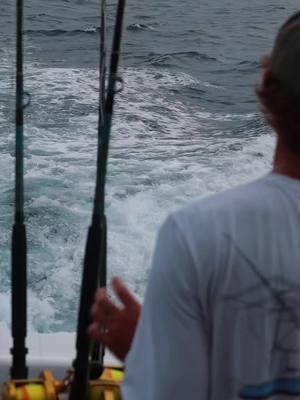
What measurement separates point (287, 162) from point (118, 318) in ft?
0.86

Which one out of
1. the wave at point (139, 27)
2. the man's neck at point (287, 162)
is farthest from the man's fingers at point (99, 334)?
the wave at point (139, 27)

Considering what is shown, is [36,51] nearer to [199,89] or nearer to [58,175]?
[199,89]

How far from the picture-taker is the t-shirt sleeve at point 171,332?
3.01 ft

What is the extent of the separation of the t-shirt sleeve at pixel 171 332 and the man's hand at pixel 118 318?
7 cm

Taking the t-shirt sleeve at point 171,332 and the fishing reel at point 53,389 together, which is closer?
the t-shirt sleeve at point 171,332

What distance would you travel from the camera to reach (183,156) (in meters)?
6.11

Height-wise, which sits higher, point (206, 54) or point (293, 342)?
point (293, 342)

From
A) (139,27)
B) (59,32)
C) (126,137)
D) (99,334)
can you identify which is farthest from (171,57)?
(99,334)

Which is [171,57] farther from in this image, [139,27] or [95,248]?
[95,248]

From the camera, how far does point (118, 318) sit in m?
1.03

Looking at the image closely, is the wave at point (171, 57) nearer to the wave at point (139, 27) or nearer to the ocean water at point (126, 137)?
the ocean water at point (126, 137)

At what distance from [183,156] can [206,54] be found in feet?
14.3

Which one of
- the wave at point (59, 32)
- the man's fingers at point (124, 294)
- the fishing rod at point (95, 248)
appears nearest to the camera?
the man's fingers at point (124, 294)

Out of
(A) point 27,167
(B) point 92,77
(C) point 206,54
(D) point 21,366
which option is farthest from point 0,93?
(D) point 21,366
